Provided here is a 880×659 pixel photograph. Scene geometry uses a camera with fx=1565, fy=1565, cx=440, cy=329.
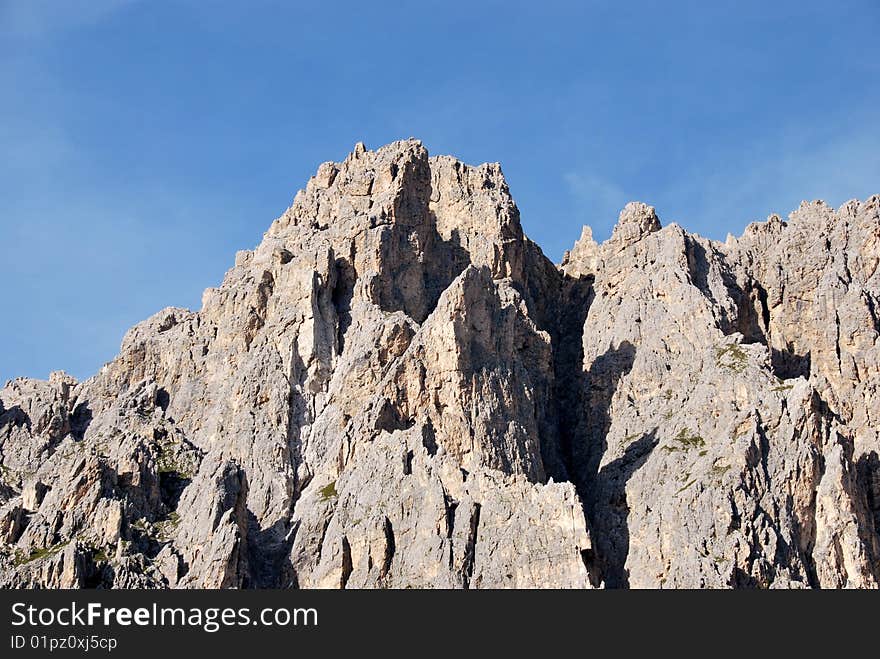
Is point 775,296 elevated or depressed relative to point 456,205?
depressed

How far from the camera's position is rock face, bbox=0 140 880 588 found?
128875 millimetres

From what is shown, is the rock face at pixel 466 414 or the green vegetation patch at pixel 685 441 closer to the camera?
the rock face at pixel 466 414

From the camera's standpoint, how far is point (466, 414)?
142 metres

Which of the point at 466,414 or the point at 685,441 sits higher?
the point at 466,414

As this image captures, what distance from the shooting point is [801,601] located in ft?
311

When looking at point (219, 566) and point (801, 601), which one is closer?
point (801, 601)

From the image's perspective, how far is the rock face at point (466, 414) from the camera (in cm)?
12888

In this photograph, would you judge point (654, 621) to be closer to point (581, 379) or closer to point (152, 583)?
point (152, 583)

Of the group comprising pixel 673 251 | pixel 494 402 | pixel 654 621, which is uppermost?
A: pixel 673 251

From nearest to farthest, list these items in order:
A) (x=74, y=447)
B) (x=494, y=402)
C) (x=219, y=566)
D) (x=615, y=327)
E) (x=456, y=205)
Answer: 1. (x=219, y=566)
2. (x=494, y=402)
3. (x=74, y=447)
4. (x=615, y=327)
5. (x=456, y=205)

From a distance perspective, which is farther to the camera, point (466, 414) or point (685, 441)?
point (466, 414)

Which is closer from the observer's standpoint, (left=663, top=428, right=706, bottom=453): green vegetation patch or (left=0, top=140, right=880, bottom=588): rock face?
(left=0, top=140, right=880, bottom=588): rock face

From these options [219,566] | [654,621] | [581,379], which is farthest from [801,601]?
[581,379]

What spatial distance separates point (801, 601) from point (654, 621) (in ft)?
36.7
